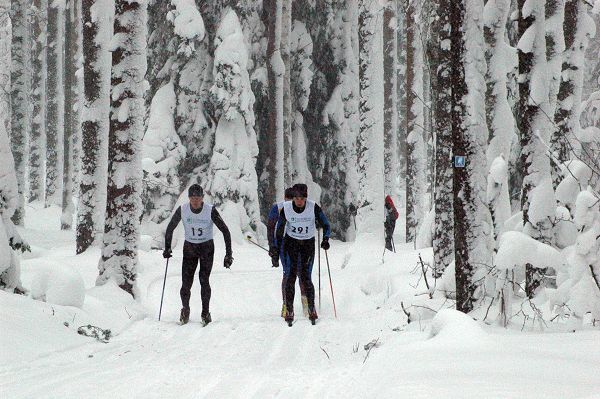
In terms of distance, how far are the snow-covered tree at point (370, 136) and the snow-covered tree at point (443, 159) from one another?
610 centimetres

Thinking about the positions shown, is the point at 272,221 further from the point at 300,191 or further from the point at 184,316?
the point at 184,316

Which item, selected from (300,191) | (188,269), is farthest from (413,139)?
(188,269)

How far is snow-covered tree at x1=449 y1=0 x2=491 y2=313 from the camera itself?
24.2 ft

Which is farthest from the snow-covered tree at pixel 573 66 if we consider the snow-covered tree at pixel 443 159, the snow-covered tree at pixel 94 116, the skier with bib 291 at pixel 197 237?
the snow-covered tree at pixel 94 116

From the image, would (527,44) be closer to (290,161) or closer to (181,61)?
(181,61)

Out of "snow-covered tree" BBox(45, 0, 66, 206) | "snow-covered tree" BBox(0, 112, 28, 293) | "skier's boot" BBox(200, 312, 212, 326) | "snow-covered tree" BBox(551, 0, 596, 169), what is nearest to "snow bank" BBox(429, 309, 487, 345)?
"skier's boot" BBox(200, 312, 212, 326)

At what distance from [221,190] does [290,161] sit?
4523 mm

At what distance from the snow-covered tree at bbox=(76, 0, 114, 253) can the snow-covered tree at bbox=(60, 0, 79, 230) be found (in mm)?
10275

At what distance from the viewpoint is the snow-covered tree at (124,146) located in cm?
1057

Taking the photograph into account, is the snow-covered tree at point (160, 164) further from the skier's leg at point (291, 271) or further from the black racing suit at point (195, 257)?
the skier's leg at point (291, 271)

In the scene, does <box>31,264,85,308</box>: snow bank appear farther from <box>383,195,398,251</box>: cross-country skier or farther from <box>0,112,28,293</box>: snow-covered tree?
<box>383,195,398,251</box>: cross-country skier

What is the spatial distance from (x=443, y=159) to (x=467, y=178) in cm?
302

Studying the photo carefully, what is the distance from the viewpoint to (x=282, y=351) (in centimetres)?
791

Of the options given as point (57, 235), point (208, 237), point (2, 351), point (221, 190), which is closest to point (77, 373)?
point (2, 351)
